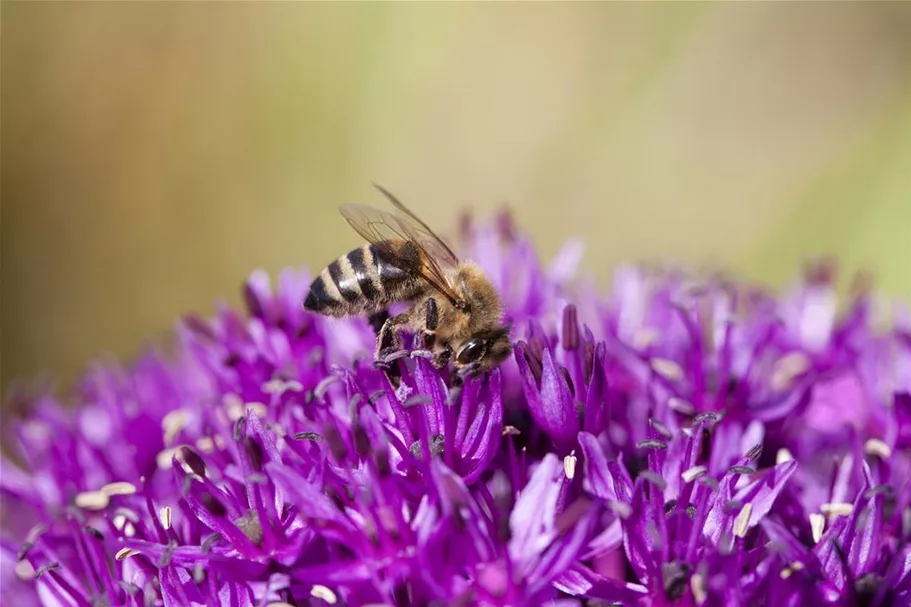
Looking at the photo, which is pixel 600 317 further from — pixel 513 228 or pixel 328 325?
pixel 328 325

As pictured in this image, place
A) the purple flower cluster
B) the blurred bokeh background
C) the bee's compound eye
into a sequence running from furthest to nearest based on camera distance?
1. the blurred bokeh background
2. the bee's compound eye
3. the purple flower cluster

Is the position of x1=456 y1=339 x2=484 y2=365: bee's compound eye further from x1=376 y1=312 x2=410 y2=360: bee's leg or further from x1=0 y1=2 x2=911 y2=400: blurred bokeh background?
x1=0 y1=2 x2=911 y2=400: blurred bokeh background

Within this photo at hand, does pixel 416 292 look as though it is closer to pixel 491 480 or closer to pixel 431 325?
pixel 431 325

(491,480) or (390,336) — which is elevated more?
(390,336)

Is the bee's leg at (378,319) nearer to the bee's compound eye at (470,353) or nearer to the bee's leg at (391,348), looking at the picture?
the bee's leg at (391,348)

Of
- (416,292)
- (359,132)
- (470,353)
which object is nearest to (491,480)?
(470,353)

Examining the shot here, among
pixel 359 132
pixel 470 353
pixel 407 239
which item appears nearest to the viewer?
pixel 470 353

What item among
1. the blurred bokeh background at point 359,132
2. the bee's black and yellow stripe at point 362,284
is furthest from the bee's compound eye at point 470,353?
the blurred bokeh background at point 359,132

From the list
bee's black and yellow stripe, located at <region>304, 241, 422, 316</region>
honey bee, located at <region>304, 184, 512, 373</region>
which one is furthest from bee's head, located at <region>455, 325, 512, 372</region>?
bee's black and yellow stripe, located at <region>304, 241, 422, 316</region>
